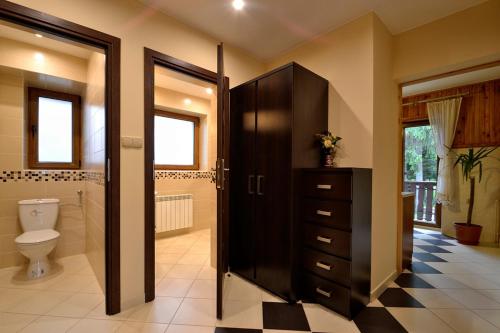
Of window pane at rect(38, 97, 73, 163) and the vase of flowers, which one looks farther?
window pane at rect(38, 97, 73, 163)

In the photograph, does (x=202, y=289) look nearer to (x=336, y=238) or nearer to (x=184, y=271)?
(x=184, y=271)

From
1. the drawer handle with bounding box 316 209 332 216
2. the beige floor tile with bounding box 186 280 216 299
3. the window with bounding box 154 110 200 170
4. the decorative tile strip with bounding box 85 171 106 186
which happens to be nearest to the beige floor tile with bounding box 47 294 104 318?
the beige floor tile with bounding box 186 280 216 299

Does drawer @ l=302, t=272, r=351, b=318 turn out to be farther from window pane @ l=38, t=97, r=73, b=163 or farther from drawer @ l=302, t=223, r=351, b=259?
window pane @ l=38, t=97, r=73, b=163

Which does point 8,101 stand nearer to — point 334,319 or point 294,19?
point 294,19

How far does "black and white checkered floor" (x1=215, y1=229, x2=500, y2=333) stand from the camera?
154 cm

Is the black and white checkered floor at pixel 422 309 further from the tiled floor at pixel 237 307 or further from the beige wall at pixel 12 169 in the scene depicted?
the beige wall at pixel 12 169

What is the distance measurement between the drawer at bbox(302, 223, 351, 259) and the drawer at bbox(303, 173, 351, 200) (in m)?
0.27

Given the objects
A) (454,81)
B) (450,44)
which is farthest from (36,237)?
(454,81)

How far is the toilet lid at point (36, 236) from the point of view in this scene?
211 cm

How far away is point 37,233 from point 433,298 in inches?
155

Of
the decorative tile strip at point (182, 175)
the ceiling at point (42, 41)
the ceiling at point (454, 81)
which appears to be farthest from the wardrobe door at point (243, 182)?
the ceiling at point (454, 81)

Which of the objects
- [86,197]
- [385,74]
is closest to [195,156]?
[86,197]

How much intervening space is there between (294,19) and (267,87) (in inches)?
27.0

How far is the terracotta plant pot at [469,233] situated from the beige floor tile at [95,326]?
180 inches
